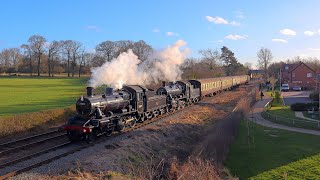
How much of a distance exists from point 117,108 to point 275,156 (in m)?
10.7

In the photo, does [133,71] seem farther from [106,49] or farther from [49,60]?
[49,60]

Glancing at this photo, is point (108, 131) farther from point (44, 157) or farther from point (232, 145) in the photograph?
point (232, 145)

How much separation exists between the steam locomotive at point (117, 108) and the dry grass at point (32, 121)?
6.13m

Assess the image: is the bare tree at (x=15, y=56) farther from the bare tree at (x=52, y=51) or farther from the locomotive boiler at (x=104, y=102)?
the locomotive boiler at (x=104, y=102)

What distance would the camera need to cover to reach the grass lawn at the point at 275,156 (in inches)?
682

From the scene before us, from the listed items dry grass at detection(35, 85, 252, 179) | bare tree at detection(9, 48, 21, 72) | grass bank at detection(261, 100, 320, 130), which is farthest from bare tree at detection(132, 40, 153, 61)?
bare tree at detection(9, 48, 21, 72)

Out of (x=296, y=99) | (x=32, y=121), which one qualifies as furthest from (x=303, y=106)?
(x=32, y=121)

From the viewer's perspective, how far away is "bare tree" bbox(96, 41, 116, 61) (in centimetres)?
7850

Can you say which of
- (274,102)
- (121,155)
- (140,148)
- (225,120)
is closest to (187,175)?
(121,155)

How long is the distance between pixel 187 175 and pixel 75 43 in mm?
106354

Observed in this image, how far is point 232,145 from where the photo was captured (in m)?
22.2

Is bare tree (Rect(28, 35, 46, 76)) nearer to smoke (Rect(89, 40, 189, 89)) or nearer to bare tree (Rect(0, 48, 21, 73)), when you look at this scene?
bare tree (Rect(0, 48, 21, 73))

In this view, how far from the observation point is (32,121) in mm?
25438

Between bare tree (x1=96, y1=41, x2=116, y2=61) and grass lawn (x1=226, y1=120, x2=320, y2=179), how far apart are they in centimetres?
5744
